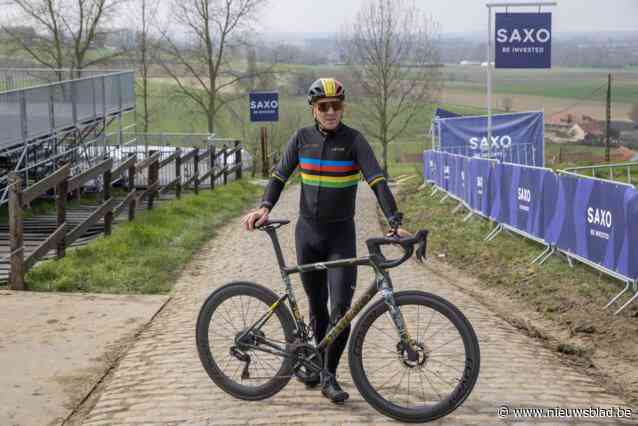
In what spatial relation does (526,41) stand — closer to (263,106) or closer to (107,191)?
(107,191)

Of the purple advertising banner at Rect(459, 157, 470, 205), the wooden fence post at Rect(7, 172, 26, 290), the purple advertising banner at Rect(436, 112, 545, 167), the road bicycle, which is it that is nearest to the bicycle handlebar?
the road bicycle

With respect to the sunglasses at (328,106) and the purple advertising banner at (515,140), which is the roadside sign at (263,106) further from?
the sunglasses at (328,106)

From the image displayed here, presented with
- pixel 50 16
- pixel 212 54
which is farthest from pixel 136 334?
pixel 212 54

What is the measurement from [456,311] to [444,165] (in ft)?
59.6

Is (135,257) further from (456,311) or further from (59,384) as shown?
(456,311)

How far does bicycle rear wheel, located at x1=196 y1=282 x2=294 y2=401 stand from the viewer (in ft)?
18.2

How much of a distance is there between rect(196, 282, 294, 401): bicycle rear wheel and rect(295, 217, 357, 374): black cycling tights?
24 cm

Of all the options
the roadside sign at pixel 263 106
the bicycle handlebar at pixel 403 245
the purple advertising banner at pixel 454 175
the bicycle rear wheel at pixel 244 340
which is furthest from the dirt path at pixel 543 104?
the bicycle handlebar at pixel 403 245

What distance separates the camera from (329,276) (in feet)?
18.1

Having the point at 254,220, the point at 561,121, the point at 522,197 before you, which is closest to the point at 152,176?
the point at 522,197

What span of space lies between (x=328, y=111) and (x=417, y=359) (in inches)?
60.2

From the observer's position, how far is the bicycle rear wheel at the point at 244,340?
5.55 m

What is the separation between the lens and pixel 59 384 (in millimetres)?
6164

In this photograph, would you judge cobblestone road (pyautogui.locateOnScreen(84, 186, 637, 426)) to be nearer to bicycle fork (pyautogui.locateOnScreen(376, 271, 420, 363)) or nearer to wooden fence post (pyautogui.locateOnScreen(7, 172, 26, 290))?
bicycle fork (pyautogui.locateOnScreen(376, 271, 420, 363))
